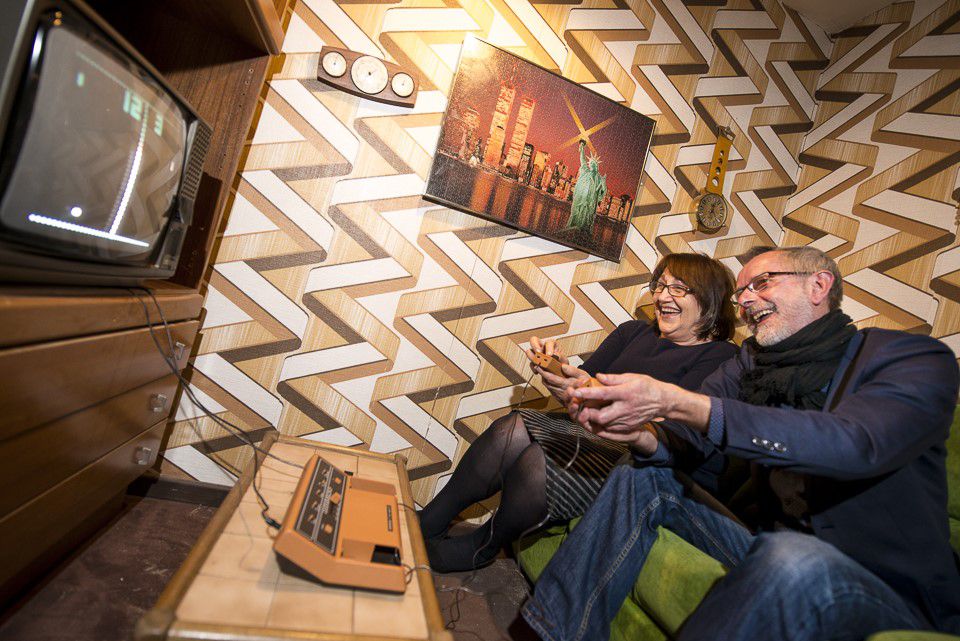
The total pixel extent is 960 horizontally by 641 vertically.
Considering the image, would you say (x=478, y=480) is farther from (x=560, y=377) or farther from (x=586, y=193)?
(x=586, y=193)

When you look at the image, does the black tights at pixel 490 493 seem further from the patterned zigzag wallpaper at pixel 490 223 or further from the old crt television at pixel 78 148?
the old crt television at pixel 78 148

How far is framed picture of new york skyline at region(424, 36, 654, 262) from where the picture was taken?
2.22 m

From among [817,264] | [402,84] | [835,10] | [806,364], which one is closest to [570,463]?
[806,364]

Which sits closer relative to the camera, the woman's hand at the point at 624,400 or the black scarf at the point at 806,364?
the woman's hand at the point at 624,400

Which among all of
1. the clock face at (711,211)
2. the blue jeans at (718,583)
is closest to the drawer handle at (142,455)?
the blue jeans at (718,583)

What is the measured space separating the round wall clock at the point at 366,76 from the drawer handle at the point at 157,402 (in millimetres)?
1288

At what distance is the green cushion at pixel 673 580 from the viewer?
119 cm

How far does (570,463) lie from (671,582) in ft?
1.36

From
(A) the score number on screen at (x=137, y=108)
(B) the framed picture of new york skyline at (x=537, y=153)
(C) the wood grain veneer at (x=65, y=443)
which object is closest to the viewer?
(C) the wood grain veneer at (x=65, y=443)

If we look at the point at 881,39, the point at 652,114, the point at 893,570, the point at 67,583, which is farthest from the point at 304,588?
the point at 881,39

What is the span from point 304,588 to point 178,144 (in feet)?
3.67

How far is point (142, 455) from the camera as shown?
160 cm

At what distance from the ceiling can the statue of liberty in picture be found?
1392mm

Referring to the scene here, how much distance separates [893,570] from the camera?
3.45 feet
